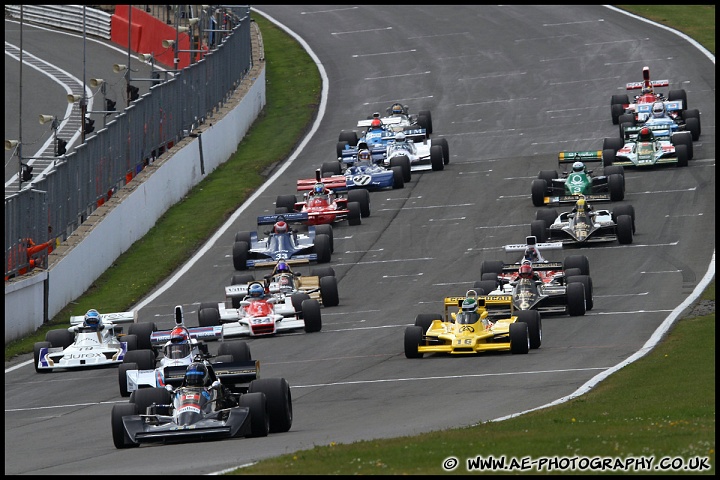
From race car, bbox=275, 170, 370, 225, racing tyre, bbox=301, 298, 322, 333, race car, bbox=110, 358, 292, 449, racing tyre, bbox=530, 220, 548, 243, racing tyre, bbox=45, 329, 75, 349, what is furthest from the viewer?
race car, bbox=275, 170, 370, 225

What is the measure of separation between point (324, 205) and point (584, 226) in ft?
27.4

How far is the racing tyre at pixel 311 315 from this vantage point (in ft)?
99.2

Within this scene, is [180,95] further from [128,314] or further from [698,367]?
[698,367]

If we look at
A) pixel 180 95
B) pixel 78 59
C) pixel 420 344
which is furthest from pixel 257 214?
pixel 78 59

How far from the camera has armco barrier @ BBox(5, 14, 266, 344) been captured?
33688mm

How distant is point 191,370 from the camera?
2003 cm

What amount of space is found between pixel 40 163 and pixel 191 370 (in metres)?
33.0

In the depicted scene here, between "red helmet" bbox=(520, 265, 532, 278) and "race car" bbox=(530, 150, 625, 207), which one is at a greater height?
"race car" bbox=(530, 150, 625, 207)

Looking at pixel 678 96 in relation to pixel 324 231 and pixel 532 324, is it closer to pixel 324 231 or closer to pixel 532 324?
pixel 324 231

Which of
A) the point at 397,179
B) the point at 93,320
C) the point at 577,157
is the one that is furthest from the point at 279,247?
the point at 577,157

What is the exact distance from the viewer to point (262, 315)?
3070 cm

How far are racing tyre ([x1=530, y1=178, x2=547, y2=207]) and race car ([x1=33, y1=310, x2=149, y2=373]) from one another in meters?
16.5

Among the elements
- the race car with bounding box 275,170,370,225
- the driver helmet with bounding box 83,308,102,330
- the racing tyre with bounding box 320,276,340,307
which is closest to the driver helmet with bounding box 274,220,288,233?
the race car with bounding box 275,170,370,225

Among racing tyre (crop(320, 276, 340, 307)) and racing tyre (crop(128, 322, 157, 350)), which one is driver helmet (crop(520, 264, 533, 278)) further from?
racing tyre (crop(128, 322, 157, 350))
